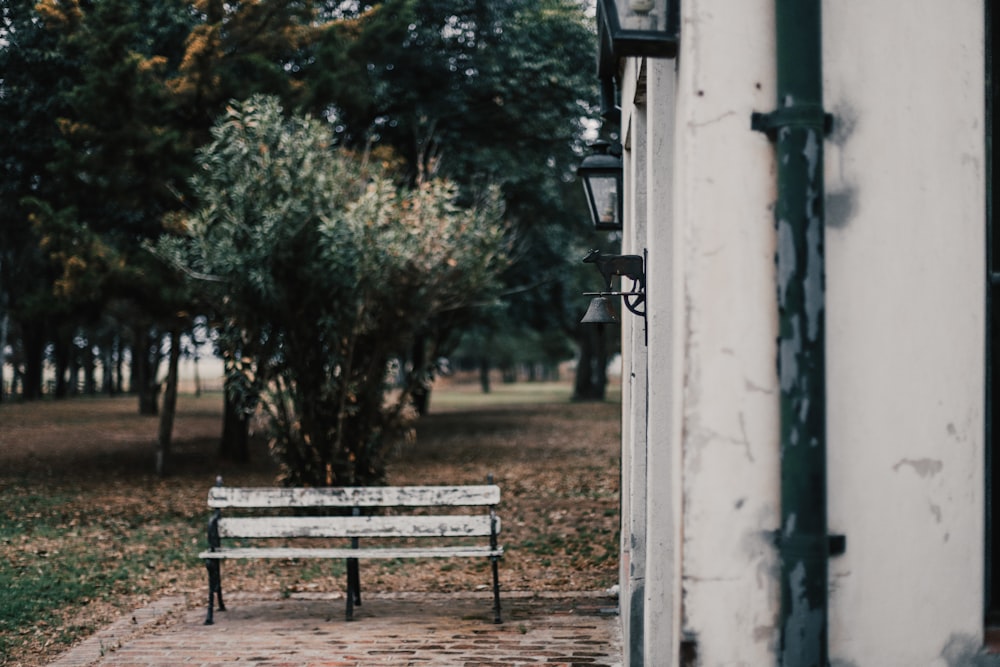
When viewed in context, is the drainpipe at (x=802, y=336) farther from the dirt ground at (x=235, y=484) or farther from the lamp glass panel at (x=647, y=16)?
the dirt ground at (x=235, y=484)

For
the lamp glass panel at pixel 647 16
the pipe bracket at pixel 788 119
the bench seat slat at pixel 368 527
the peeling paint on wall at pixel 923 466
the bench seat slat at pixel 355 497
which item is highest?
the lamp glass panel at pixel 647 16

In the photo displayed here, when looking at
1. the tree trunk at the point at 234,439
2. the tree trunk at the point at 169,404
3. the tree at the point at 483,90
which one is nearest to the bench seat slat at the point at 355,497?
the tree trunk at the point at 169,404

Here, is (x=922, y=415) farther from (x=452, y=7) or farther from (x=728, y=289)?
(x=452, y=7)

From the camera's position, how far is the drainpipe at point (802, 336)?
10.5 feet

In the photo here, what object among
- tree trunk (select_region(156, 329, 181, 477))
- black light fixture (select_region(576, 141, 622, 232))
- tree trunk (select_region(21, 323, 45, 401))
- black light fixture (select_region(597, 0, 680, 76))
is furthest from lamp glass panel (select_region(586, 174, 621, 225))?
tree trunk (select_region(21, 323, 45, 401))

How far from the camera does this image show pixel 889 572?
11.1ft

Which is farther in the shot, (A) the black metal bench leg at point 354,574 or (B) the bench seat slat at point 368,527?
(B) the bench seat slat at point 368,527

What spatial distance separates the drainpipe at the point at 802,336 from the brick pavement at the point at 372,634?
258 cm

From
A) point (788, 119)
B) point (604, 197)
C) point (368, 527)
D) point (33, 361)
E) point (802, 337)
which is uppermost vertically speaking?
point (604, 197)

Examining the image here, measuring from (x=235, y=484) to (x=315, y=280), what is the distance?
5883mm

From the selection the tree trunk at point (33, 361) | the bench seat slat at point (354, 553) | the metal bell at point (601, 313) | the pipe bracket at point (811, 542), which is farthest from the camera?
the tree trunk at point (33, 361)

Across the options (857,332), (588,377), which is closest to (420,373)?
(857,332)

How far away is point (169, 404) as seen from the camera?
16547 mm

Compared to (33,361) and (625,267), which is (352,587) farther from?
(33,361)
